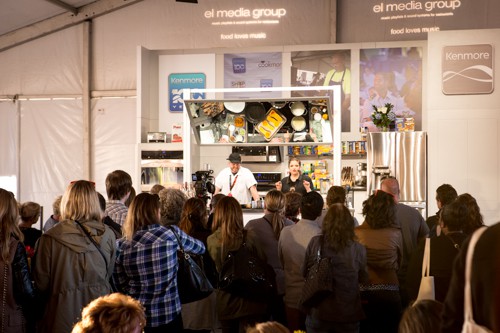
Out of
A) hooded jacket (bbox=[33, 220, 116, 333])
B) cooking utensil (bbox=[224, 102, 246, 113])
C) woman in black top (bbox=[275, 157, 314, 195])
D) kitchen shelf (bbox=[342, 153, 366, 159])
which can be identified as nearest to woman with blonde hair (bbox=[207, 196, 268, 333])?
hooded jacket (bbox=[33, 220, 116, 333])

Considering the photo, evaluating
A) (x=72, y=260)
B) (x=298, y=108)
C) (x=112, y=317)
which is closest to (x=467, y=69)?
(x=298, y=108)

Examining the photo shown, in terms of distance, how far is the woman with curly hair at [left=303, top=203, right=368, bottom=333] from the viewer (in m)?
4.02

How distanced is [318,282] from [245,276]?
1.95 ft

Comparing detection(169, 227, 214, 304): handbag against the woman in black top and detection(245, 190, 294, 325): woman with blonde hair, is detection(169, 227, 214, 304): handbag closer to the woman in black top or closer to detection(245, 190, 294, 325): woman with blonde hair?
detection(245, 190, 294, 325): woman with blonde hair

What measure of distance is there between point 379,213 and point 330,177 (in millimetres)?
6009

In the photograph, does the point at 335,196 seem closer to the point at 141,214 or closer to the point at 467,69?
the point at 141,214

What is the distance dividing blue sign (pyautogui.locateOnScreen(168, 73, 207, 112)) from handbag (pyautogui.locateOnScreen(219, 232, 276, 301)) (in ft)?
24.9

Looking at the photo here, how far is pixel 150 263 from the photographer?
12.1 feet

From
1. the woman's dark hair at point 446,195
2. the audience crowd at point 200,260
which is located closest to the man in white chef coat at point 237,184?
the woman's dark hair at point 446,195

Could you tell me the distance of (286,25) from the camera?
11672mm

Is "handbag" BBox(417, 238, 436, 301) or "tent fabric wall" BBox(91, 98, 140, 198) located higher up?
"tent fabric wall" BBox(91, 98, 140, 198)

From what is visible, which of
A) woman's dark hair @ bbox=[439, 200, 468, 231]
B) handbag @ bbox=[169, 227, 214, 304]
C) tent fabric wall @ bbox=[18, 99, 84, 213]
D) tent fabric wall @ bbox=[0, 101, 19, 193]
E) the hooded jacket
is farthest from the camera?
tent fabric wall @ bbox=[0, 101, 19, 193]

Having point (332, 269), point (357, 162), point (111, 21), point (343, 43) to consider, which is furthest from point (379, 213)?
point (111, 21)

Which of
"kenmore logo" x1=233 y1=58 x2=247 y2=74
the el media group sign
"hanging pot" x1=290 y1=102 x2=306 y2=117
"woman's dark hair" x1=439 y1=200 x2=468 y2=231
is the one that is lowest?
"woman's dark hair" x1=439 y1=200 x2=468 y2=231
